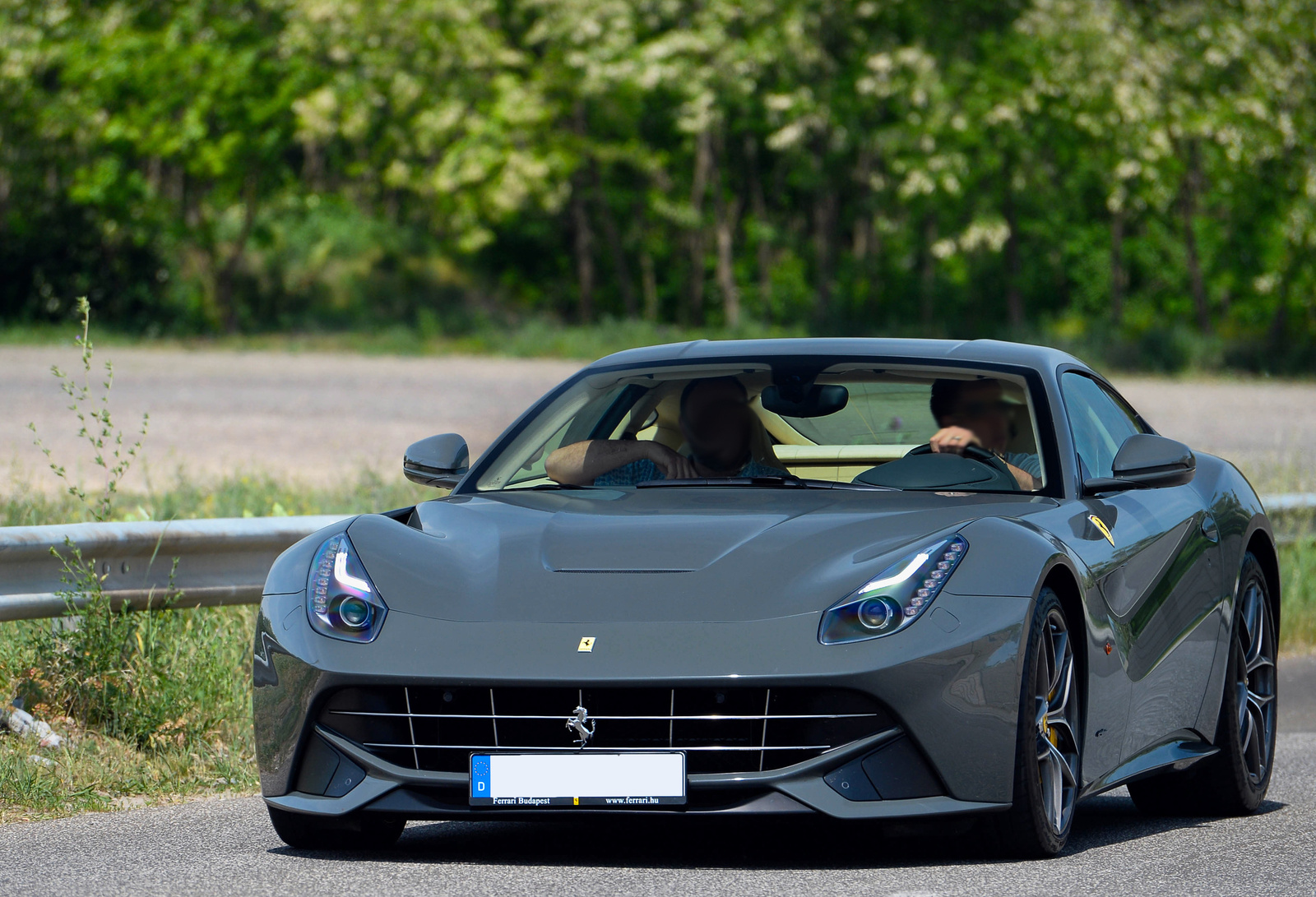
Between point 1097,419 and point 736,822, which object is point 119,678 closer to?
point 736,822

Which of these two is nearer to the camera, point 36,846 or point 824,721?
point 824,721

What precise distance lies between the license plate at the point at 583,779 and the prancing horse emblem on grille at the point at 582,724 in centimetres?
4

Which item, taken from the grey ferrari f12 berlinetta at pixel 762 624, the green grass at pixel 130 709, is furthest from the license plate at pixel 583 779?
the green grass at pixel 130 709

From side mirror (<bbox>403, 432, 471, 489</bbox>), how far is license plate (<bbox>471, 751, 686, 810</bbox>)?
1449 millimetres

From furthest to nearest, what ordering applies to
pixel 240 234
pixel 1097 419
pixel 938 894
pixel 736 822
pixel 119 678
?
pixel 240 234 → pixel 119 678 → pixel 1097 419 → pixel 736 822 → pixel 938 894

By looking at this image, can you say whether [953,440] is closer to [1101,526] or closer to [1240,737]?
[1101,526]

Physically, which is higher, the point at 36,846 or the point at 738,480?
the point at 738,480

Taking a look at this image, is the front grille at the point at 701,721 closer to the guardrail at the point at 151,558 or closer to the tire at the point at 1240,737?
the tire at the point at 1240,737

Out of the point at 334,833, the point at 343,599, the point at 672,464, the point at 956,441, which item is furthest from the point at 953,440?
the point at 334,833

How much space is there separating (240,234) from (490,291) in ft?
17.5

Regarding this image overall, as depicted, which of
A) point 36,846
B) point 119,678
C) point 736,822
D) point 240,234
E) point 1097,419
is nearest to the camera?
point 36,846

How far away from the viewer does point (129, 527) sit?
6660 millimetres

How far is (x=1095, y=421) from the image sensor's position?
610 cm

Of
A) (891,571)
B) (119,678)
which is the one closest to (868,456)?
(891,571)
